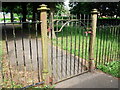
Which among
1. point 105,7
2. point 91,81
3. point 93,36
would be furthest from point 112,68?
point 105,7

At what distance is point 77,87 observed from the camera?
10.1 ft

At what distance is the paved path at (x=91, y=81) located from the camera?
3.17 metres

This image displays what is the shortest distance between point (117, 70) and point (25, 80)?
2878 mm

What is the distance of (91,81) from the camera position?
11.1 ft

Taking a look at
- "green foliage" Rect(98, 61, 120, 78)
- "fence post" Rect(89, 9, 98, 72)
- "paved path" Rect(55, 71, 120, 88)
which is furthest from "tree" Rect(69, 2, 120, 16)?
"paved path" Rect(55, 71, 120, 88)

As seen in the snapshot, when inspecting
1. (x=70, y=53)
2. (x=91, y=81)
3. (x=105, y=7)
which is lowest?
(x=91, y=81)

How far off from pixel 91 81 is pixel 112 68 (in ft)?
3.90

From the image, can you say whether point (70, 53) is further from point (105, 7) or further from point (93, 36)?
point (105, 7)

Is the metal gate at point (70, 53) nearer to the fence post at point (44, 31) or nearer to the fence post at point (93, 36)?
the fence post at point (93, 36)

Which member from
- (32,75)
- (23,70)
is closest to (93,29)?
(32,75)

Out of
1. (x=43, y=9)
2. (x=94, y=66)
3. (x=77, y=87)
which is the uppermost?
(x=43, y=9)

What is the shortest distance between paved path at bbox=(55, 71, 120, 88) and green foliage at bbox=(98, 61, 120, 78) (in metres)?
0.23

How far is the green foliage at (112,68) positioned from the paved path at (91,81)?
227mm

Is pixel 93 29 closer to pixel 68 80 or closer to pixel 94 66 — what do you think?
pixel 94 66
